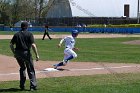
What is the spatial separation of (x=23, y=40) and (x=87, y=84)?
2469 mm

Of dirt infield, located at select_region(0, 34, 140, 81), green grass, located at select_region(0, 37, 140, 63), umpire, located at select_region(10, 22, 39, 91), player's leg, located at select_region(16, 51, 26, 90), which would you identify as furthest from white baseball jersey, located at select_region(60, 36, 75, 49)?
umpire, located at select_region(10, 22, 39, 91)

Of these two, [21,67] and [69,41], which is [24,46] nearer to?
[21,67]

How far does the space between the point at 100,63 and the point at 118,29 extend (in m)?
52.6

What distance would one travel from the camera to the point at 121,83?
1305cm

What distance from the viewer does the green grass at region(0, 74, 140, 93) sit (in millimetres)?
11664

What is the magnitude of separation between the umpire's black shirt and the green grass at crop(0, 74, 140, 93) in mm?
1181

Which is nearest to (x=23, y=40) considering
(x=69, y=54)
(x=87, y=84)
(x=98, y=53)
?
(x=87, y=84)

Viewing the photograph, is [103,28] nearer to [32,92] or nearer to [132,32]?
[132,32]

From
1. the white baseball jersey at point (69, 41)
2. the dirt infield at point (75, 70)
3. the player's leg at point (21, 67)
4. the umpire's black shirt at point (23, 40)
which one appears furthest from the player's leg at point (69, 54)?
the umpire's black shirt at point (23, 40)

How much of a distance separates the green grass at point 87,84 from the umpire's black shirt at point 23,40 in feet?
3.88

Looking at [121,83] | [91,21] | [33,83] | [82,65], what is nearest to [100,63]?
[82,65]

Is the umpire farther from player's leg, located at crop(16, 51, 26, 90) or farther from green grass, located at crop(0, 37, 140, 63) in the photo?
green grass, located at crop(0, 37, 140, 63)

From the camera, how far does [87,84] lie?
1280 centimetres

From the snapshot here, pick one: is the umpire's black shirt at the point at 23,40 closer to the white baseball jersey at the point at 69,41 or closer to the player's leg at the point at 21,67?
the player's leg at the point at 21,67
